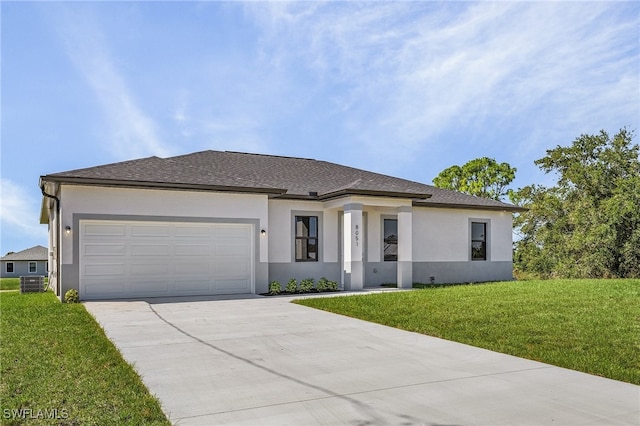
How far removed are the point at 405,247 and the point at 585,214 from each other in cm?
1303

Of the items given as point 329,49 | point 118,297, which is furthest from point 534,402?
point 329,49

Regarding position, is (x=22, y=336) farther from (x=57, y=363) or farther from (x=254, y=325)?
(x=254, y=325)

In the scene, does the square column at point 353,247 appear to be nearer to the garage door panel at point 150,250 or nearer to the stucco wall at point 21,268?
the garage door panel at point 150,250

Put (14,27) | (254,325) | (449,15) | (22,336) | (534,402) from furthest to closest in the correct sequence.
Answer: (449,15) → (14,27) → (254,325) → (22,336) → (534,402)

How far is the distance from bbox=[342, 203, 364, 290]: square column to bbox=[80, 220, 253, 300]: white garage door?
325 centimetres

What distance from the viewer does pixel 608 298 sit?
38.7 feet

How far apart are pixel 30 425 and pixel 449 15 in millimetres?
12820

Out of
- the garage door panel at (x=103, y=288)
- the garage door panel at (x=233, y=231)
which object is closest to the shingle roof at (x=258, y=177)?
the garage door panel at (x=233, y=231)

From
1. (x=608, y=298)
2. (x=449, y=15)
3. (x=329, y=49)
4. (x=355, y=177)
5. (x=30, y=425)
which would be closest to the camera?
(x=30, y=425)

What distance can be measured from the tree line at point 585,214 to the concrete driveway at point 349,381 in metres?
18.3

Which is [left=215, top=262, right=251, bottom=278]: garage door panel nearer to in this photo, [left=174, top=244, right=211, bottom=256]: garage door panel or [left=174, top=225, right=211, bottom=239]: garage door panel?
[left=174, top=244, right=211, bottom=256]: garage door panel

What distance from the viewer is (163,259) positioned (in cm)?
1423

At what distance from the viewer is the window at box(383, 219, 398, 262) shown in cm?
1827

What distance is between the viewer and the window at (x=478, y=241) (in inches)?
790
